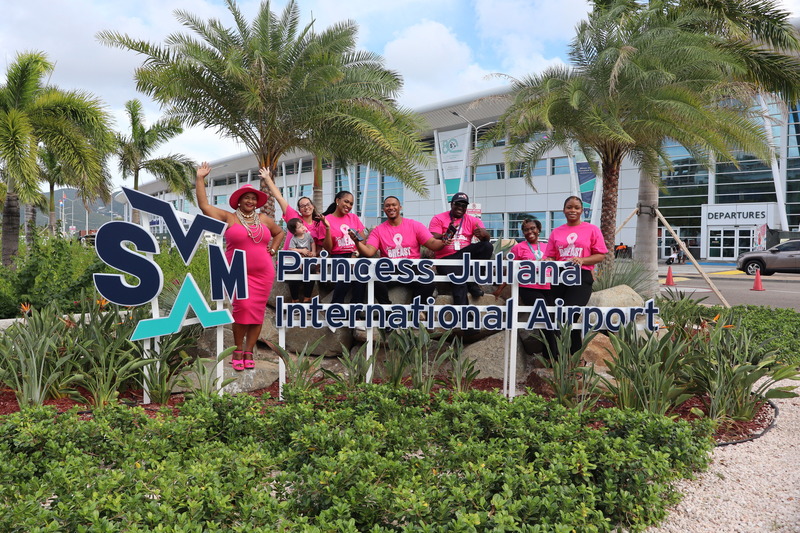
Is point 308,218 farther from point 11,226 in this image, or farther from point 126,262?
point 11,226

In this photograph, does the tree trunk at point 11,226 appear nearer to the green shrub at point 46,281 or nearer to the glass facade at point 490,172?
the green shrub at point 46,281

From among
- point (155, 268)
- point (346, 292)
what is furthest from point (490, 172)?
point (155, 268)

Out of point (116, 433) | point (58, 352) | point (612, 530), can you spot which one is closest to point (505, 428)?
point (612, 530)

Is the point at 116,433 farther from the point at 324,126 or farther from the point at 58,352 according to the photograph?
the point at 324,126

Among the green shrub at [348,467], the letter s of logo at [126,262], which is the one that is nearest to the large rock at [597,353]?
the green shrub at [348,467]

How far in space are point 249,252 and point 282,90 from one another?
7356mm

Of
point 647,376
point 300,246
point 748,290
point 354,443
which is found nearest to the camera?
point 354,443

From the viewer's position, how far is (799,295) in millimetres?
14875

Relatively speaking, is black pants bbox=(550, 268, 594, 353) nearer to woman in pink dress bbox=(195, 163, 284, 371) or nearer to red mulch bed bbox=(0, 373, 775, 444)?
red mulch bed bbox=(0, 373, 775, 444)

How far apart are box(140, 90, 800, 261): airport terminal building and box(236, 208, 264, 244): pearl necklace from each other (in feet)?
Result: 66.9

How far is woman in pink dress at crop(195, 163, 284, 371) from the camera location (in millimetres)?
5039

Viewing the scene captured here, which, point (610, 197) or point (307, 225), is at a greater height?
point (610, 197)

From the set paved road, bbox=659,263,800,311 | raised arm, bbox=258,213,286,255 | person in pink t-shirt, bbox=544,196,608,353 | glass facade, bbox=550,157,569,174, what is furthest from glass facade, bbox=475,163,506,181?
raised arm, bbox=258,213,286,255

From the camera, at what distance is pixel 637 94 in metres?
10.7
